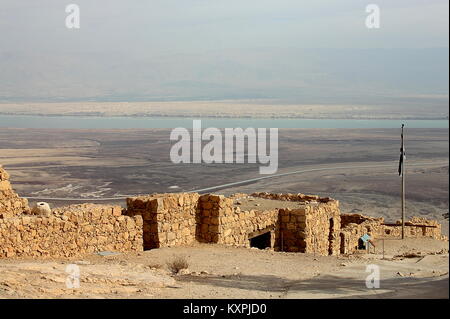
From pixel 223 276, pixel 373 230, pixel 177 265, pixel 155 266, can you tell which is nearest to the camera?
pixel 223 276

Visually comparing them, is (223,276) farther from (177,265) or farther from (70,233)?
(70,233)

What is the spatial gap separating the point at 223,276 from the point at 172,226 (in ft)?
11.5

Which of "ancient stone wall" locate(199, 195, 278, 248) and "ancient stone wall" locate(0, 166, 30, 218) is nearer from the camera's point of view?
"ancient stone wall" locate(0, 166, 30, 218)

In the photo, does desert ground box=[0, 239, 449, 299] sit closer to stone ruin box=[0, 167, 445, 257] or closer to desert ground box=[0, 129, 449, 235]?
stone ruin box=[0, 167, 445, 257]

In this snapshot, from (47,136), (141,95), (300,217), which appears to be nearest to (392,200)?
(300,217)

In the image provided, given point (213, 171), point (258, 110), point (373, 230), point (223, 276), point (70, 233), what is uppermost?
point (258, 110)


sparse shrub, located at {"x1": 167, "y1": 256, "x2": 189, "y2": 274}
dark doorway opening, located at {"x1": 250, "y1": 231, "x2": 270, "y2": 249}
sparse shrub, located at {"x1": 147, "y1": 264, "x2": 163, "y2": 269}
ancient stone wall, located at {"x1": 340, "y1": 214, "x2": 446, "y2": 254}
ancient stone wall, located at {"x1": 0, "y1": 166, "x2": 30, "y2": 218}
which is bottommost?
ancient stone wall, located at {"x1": 340, "y1": 214, "x2": 446, "y2": 254}

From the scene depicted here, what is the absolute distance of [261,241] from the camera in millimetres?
18031

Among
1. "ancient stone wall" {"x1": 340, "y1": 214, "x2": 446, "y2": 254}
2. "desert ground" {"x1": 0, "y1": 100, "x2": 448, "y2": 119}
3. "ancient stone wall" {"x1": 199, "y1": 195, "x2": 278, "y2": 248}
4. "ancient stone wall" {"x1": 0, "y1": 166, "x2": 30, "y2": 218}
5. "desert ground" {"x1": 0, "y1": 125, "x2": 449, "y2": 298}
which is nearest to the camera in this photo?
"desert ground" {"x1": 0, "y1": 125, "x2": 449, "y2": 298}

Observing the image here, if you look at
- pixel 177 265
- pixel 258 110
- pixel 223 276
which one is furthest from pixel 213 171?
pixel 258 110

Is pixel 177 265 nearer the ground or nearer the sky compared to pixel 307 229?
nearer the sky

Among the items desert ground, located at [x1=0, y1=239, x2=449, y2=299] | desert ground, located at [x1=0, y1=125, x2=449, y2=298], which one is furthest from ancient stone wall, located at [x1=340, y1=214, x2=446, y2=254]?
desert ground, located at [x1=0, y1=239, x2=449, y2=299]

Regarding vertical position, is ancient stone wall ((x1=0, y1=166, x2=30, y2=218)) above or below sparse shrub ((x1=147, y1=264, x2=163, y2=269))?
above

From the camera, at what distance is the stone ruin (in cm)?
1306
